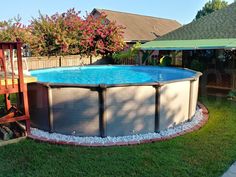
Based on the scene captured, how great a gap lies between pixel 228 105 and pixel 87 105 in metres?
8.83

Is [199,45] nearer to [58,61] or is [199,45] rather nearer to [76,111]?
[76,111]

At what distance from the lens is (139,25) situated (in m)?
49.8

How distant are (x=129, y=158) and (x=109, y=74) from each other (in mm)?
13022

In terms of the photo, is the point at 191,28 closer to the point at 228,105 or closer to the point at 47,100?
the point at 228,105

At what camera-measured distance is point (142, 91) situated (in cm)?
938

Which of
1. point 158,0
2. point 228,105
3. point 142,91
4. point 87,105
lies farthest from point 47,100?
point 158,0

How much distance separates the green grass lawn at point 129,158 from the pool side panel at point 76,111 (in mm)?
1106

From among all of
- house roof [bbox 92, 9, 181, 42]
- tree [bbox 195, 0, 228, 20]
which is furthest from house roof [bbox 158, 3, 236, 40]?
tree [bbox 195, 0, 228, 20]

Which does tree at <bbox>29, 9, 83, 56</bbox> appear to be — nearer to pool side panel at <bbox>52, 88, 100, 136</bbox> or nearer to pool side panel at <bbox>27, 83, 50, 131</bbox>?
pool side panel at <bbox>27, 83, 50, 131</bbox>

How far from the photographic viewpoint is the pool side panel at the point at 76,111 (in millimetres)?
9156

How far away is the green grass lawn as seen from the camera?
22.4 feet

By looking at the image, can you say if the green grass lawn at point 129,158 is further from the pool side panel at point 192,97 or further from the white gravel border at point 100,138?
the pool side panel at point 192,97

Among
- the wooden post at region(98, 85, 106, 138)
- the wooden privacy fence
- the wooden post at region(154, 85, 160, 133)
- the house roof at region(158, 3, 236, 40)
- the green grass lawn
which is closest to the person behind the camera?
the green grass lawn

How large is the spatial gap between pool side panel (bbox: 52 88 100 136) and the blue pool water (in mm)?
7181
